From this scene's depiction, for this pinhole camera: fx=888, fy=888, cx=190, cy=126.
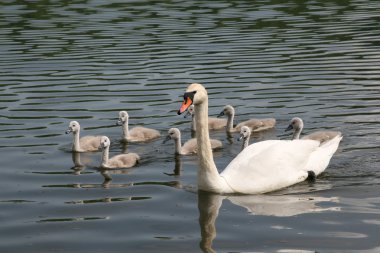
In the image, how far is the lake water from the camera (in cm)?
1073

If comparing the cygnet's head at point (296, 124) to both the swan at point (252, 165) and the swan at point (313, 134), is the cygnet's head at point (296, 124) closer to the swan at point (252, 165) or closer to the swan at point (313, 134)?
the swan at point (313, 134)

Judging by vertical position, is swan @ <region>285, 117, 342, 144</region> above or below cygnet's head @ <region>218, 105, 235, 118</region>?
below

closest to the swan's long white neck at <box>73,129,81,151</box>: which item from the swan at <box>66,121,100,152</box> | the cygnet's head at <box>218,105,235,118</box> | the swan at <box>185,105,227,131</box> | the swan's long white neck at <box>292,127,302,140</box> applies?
the swan at <box>66,121,100,152</box>

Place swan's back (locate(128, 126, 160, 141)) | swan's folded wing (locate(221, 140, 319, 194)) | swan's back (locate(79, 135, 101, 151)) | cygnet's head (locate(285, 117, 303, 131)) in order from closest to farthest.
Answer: swan's folded wing (locate(221, 140, 319, 194)) < cygnet's head (locate(285, 117, 303, 131)) < swan's back (locate(79, 135, 101, 151)) < swan's back (locate(128, 126, 160, 141))

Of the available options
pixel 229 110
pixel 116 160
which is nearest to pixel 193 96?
pixel 116 160

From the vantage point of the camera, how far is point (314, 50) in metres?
24.7

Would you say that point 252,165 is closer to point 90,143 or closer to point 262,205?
point 262,205

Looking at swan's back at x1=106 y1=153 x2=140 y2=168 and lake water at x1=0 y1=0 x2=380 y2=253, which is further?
swan's back at x1=106 y1=153 x2=140 y2=168

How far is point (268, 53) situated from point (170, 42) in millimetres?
3705

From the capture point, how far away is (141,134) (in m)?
16.0

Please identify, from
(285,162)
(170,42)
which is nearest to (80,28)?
(170,42)

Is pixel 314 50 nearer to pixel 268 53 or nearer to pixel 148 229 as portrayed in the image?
pixel 268 53

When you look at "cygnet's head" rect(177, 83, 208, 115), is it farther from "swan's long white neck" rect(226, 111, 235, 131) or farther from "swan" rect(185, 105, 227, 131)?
"swan" rect(185, 105, 227, 131)

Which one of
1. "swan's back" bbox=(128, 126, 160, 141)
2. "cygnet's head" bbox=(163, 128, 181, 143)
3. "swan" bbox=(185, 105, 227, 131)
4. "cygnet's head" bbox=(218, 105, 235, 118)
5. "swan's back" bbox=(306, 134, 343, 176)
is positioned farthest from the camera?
"swan" bbox=(185, 105, 227, 131)
